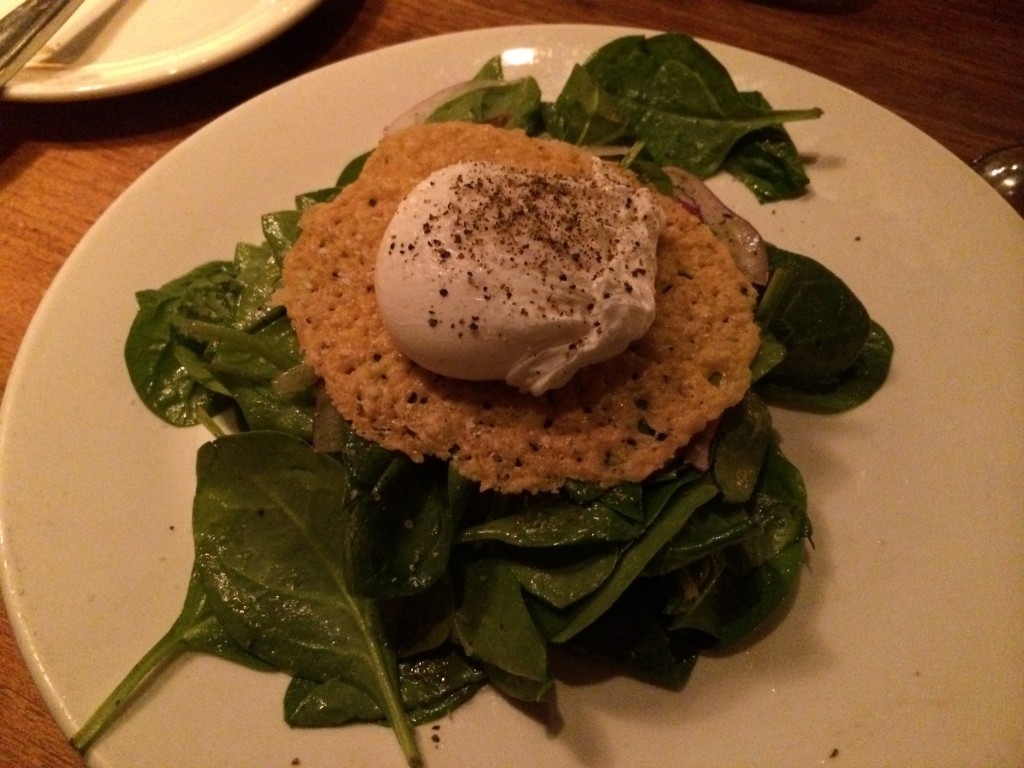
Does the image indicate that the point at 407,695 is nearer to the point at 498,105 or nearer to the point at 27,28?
the point at 498,105

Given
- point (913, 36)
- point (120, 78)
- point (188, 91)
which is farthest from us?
point (913, 36)

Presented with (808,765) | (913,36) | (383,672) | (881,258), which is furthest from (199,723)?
(913,36)

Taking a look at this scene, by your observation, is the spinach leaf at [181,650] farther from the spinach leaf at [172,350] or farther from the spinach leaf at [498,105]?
the spinach leaf at [498,105]

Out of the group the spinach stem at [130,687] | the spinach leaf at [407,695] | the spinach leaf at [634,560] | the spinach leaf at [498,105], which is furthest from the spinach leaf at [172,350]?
the spinach leaf at [634,560]

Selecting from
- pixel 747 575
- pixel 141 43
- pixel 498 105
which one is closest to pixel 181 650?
pixel 747 575

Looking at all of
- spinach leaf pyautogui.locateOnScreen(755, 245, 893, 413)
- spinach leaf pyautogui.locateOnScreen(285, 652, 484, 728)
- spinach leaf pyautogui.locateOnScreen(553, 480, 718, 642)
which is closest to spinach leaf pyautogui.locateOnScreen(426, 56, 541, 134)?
spinach leaf pyautogui.locateOnScreen(755, 245, 893, 413)

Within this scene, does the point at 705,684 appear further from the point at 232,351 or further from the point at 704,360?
the point at 232,351
